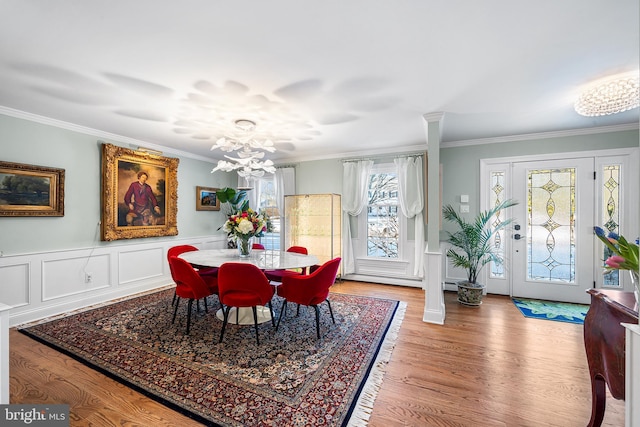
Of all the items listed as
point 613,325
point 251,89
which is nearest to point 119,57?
point 251,89

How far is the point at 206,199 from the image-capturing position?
5.50 metres

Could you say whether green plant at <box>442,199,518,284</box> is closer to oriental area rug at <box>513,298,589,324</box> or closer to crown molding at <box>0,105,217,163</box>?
oriental area rug at <box>513,298,589,324</box>

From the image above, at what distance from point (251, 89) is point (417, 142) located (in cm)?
307

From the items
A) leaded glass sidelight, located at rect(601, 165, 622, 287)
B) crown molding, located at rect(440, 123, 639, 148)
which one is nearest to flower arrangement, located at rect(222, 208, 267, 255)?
crown molding, located at rect(440, 123, 639, 148)

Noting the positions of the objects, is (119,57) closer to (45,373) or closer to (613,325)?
(45,373)

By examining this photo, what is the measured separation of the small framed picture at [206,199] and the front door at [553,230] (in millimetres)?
5584

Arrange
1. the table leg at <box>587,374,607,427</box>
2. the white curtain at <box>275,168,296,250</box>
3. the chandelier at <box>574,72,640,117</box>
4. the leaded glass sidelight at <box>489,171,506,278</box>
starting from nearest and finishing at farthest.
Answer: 1. the table leg at <box>587,374,607,427</box>
2. the chandelier at <box>574,72,640,117</box>
3. the leaded glass sidelight at <box>489,171,506,278</box>
4. the white curtain at <box>275,168,296,250</box>

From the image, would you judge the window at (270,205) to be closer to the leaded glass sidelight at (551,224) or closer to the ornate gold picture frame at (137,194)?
the ornate gold picture frame at (137,194)

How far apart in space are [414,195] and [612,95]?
2.59 metres

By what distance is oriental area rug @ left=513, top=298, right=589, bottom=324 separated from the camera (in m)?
3.27

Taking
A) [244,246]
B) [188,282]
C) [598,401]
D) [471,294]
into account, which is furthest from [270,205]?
[598,401]

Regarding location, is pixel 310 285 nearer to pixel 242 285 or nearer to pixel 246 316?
pixel 242 285

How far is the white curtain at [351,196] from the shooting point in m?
4.96

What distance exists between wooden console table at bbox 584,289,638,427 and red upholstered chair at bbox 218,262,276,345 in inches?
88.8
